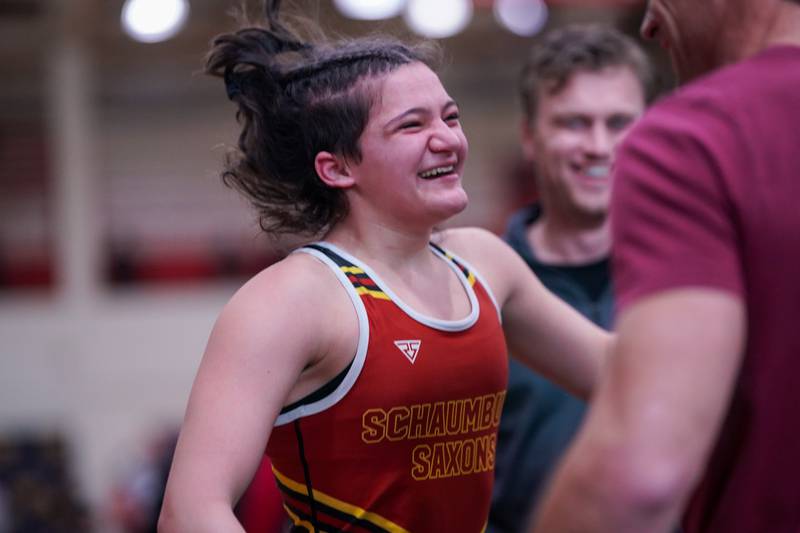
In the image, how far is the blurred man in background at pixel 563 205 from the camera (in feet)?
10.9

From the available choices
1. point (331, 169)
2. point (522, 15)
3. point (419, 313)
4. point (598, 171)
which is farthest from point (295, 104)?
point (522, 15)

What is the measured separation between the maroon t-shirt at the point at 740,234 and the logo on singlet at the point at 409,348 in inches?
32.2

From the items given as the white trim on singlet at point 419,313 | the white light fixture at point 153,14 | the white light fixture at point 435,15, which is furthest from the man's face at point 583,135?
the white light fixture at point 435,15

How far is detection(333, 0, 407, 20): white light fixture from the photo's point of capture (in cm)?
945

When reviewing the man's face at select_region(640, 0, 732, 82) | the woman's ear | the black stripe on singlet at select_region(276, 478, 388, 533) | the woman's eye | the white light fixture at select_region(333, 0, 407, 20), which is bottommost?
the white light fixture at select_region(333, 0, 407, 20)

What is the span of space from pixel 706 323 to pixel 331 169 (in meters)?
1.24

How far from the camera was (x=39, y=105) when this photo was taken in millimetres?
14211

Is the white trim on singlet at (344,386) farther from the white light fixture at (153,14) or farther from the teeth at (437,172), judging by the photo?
the white light fixture at (153,14)

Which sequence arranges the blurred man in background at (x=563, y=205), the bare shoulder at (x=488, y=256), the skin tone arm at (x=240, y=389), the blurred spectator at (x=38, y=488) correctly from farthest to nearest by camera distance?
the blurred spectator at (x=38, y=488) < the blurred man in background at (x=563, y=205) < the bare shoulder at (x=488, y=256) < the skin tone arm at (x=240, y=389)

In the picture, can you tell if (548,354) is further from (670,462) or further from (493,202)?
(493,202)

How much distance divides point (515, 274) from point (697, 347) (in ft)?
4.30

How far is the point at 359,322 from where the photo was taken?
90.6 inches

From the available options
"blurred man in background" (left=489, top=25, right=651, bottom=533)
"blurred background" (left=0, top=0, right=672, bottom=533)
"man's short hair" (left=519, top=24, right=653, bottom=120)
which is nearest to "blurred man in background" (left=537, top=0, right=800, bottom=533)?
"blurred man in background" (left=489, top=25, right=651, bottom=533)

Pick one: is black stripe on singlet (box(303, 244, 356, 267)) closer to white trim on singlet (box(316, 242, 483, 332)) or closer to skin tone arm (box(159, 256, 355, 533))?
white trim on singlet (box(316, 242, 483, 332))
